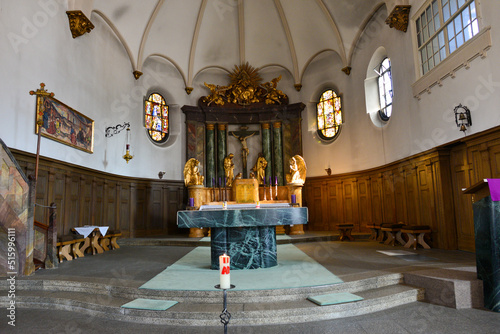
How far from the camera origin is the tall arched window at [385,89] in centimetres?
1149

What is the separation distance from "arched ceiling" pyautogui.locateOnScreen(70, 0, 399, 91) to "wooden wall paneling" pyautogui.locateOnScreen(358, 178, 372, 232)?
5.01 m

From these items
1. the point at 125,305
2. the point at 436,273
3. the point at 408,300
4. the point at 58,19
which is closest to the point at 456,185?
the point at 436,273

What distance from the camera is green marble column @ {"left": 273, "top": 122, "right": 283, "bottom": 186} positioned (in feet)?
49.6

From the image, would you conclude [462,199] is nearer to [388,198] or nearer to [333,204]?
[388,198]

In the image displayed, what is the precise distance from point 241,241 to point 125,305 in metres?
2.45

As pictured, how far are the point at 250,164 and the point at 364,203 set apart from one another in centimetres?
555

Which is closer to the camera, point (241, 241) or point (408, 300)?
point (408, 300)

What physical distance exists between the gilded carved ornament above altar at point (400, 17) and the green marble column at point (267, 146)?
281 inches

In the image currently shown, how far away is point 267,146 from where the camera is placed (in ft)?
50.9

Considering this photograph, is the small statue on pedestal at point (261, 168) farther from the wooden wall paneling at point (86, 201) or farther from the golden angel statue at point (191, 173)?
the wooden wall paneling at point (86, 201)

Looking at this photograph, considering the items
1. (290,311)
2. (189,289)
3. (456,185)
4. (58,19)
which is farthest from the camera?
(58,19)

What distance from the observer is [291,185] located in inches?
501

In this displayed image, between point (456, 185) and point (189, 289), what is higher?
point (456, 185)

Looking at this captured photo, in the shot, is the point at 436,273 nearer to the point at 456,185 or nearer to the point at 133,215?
the point at 456,185
